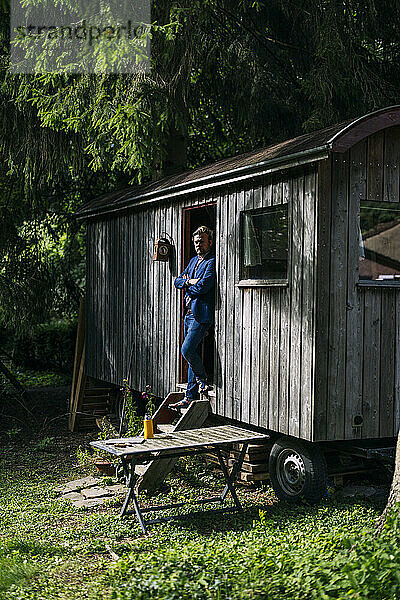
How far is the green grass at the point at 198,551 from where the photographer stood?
4793mm

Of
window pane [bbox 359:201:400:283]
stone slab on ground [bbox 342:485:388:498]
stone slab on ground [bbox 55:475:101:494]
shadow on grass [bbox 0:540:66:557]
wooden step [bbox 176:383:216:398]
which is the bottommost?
stone slab on ground [bbox 55:475:101:494]

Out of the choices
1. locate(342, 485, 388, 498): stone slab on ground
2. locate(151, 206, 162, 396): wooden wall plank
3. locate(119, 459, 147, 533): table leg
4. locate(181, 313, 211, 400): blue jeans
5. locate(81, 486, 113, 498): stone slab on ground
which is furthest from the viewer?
locate(151, 206, 162, 396): wooden wall plank

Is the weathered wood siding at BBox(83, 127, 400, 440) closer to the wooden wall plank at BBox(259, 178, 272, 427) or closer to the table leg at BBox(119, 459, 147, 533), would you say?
the wooden wall plank at BBox(259, 178, 272, 427)

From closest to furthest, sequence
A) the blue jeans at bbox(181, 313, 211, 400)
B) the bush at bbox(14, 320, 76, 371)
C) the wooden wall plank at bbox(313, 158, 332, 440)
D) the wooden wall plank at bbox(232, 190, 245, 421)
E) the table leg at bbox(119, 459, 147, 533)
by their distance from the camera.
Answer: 1. the table leg at bbox(119, 459, 147, 533)
2. the wooden wall plank at bbox(313, 158, 332, 440)
3. the wooden wall plank at bbox(232, 190, 245, 421)
4. the blue jeans at bbox(181, 313, 211, 400)
5. the bush at bbox(14, 320, 76, 371)

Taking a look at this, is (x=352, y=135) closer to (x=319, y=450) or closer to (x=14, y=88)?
(x=319, y=450)

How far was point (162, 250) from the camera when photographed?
10.3 metres

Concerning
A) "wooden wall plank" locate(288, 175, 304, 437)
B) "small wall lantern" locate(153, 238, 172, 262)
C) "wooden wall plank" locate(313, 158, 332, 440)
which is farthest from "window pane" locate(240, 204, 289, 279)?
"small wall lantern" locate(153, 238, 172, 262)

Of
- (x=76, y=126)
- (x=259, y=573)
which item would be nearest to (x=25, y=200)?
(x=76, y=126)

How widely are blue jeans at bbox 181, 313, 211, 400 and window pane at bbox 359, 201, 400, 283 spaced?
2432 mm

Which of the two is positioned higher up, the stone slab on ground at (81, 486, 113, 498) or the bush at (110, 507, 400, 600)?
the bush at (110, 507, 400, 600)

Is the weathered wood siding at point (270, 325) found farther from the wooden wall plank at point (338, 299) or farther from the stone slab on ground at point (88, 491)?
the stone slab on ground at point (88, 491)

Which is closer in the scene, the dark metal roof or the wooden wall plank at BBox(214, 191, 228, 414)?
the dark metal roof

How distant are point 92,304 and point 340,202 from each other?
684cm

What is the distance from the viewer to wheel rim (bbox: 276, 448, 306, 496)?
7.62 meters
